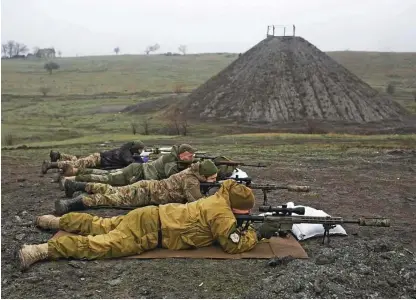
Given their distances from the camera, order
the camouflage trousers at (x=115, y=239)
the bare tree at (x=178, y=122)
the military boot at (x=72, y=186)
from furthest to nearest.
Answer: the bare tree at (x=178, y=122) → the military boot at (x=72, y=186) → the camouflage trousers at (x=115, y=239)

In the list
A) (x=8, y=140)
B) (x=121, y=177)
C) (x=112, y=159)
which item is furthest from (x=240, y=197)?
(x=8, y=140)

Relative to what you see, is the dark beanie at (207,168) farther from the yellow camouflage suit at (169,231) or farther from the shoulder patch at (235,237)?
the shoulder patch at (235,237)

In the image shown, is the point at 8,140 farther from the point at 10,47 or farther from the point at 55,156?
the point at 10,47

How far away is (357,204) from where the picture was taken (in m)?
9.52

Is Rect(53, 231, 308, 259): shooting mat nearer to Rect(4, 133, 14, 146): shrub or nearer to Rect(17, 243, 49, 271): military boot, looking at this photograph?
Rect(17, 243, 49, 271): military boot

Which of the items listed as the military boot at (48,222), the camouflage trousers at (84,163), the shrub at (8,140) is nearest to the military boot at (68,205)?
the military boot at (48,222)

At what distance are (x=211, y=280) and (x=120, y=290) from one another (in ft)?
3.33

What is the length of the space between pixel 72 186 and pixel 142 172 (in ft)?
4.26

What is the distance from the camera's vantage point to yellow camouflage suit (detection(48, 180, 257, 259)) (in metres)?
5.95

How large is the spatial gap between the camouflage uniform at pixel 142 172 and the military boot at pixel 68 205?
125cm

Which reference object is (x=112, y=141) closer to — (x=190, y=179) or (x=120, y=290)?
(x=190, y=179)

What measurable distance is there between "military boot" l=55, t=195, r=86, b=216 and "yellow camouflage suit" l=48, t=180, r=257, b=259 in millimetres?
1393

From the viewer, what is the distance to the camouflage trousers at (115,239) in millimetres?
5855

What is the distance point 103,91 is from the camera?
53562 millimetres
